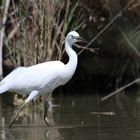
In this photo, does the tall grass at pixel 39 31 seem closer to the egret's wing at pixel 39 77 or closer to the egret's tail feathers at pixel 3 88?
the egret's wing at pixel 39 77

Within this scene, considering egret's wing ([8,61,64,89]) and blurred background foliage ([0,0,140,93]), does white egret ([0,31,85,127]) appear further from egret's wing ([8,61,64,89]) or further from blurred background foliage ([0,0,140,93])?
blurred background foliage ([0,0,140,93])

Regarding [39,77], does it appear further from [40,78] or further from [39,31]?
[39,31]

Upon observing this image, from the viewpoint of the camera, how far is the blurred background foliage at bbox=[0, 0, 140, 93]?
36.2 feet

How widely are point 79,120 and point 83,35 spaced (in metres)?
4.03

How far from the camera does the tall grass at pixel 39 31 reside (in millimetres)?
10953

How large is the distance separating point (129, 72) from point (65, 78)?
4623mm

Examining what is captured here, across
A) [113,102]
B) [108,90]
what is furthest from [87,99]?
[108,90]

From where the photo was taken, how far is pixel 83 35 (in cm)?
1326

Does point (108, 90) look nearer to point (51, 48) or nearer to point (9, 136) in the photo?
point (51, 48)

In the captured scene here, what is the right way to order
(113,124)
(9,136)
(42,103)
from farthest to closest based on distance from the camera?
1. (42,103)
2. (113,124)
3. (9,136)

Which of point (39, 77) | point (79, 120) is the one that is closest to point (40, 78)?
point (39, 77)

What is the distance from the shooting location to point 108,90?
13648 mm

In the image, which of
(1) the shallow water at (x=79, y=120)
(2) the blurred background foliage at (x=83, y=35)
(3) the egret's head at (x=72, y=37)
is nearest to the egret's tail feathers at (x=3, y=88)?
(1) the shallow water at (x=79, y=120)

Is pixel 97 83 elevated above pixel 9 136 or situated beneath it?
elevated above
